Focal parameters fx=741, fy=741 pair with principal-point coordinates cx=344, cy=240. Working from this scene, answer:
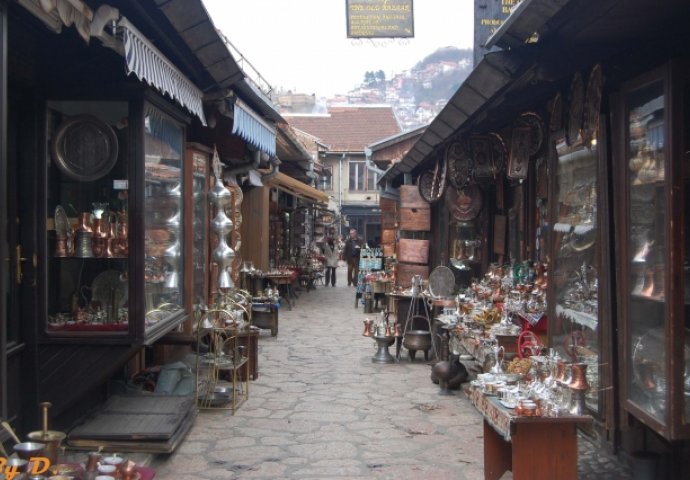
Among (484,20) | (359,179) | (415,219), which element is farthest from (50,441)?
(359,179)

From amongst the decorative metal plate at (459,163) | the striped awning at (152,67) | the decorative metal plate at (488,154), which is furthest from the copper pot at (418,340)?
the striped awning at (152,67)

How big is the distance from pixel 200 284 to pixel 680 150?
608cm

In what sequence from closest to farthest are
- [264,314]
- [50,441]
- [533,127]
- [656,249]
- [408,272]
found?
[50,441] < [656,249] < [533,127] < [408,272] < [264,314]

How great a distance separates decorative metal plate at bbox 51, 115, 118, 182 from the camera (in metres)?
6.20

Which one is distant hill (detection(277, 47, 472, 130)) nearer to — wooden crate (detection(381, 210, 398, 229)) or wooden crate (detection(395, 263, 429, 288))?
wooden crate (detection(381, 210, 398, 229))

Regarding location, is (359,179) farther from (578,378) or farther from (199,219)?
(578,378)

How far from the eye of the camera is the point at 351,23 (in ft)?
37.9

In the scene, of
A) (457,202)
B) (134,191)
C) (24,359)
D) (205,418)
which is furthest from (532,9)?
(457,202)

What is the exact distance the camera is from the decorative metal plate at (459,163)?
10297mm

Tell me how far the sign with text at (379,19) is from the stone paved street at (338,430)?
507 cm

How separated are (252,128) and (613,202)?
531 cm

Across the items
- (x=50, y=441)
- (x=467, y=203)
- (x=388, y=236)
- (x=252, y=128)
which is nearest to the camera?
(x=50, y=441)

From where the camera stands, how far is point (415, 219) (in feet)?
45.9

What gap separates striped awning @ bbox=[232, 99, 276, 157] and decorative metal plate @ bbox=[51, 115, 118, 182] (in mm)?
2171
